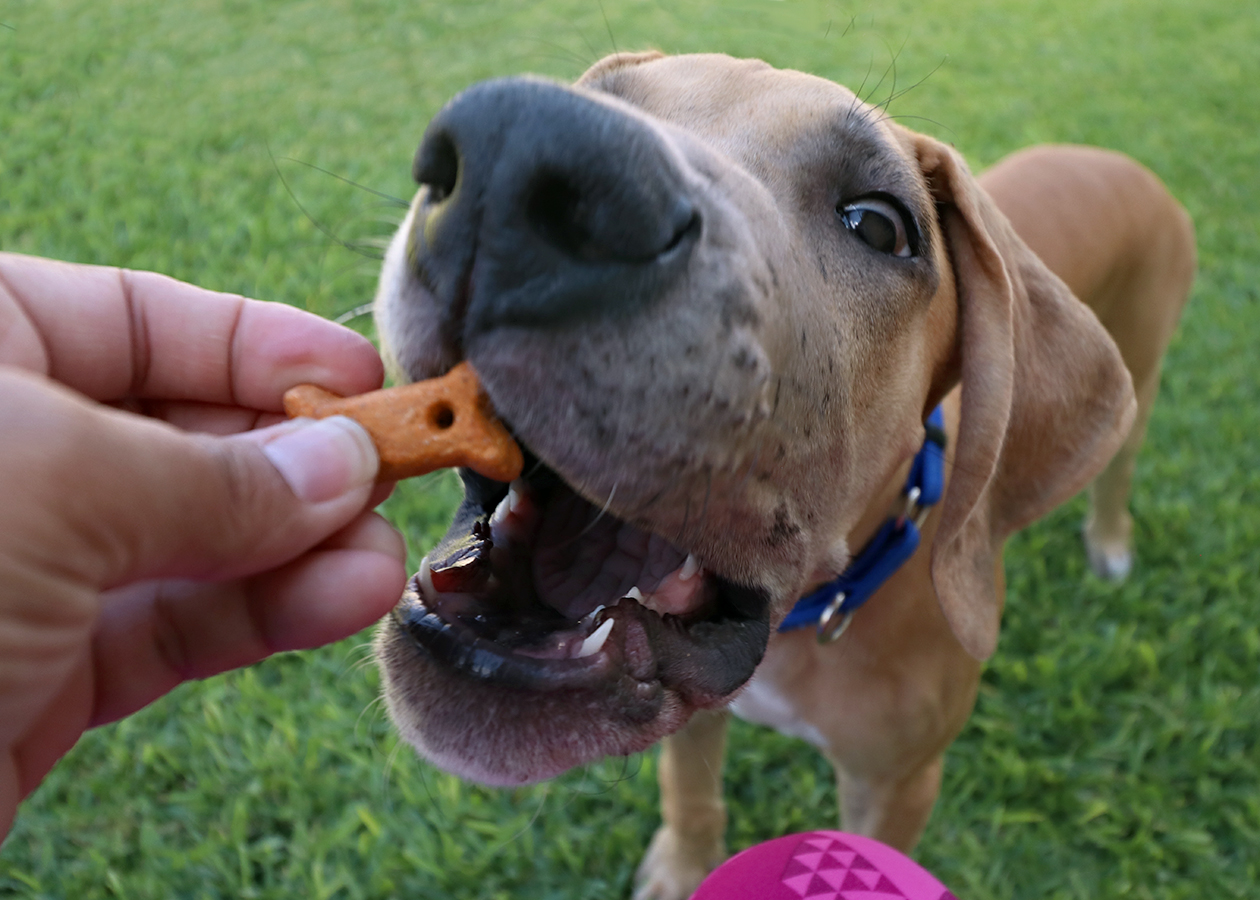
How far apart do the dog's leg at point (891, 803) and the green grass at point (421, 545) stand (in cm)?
47

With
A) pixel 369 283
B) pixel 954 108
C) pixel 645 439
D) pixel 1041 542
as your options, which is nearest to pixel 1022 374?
pixel 645 439

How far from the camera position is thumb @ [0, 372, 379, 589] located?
906 millimetres

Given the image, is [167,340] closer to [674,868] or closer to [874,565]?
[874,565]

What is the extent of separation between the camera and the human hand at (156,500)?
932 mm

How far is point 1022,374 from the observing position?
7.16 ft

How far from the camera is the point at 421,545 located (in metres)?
3.91

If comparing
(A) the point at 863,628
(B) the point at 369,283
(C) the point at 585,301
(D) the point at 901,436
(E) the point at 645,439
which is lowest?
(B) the point at 369,283

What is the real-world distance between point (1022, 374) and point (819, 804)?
1.84 metres

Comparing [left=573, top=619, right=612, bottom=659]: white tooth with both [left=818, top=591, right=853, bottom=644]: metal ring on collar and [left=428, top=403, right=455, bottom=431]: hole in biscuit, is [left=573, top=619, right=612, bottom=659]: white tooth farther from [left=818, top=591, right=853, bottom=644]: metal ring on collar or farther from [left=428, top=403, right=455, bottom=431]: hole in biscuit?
[left=818, top=591, right=853, bottom=644]: metal ring on collar

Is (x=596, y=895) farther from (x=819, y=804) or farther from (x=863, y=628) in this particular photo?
(x=863, y=628)

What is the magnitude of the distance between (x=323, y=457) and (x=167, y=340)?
680 millimetres

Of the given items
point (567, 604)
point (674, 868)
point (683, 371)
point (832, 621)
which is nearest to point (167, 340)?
point (567, 604)

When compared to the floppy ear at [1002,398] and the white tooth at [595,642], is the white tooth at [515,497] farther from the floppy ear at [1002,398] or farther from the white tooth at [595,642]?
the floppy ear at [1002,398]

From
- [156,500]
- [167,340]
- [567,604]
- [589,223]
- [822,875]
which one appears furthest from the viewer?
[822,875]
